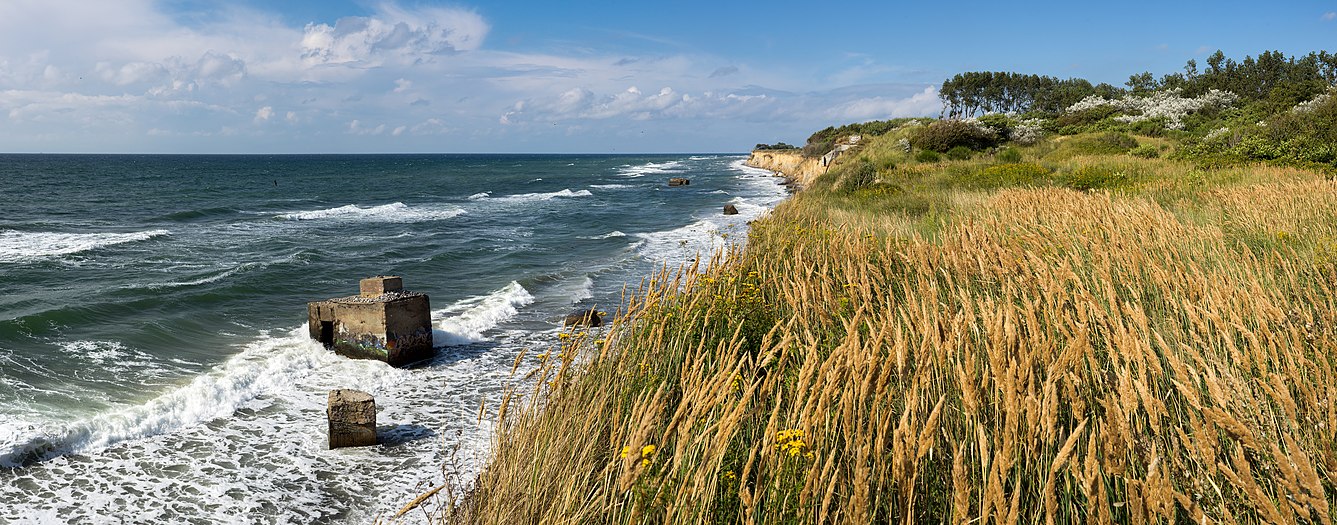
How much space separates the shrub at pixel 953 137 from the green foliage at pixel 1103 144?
3470mm

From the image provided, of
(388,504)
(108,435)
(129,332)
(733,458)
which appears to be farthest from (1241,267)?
(129,332)

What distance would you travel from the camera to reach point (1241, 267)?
19.2ft

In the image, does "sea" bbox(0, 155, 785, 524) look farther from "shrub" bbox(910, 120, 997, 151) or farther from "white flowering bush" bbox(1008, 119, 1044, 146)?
"white flowering bush" bbox(1008, 119, 1044, 146)

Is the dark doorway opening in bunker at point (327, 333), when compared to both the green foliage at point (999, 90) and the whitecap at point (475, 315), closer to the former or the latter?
the whitecap at point (475, 315)

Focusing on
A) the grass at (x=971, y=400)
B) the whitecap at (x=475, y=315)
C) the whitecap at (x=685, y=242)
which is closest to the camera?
the grass at (x=971, y=400)

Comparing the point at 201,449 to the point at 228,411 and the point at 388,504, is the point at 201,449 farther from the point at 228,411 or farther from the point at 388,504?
the point at 388,504

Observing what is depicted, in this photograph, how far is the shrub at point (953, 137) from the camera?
106 feet

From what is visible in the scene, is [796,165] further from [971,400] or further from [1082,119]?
[971,400]

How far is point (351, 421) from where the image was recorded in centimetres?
725

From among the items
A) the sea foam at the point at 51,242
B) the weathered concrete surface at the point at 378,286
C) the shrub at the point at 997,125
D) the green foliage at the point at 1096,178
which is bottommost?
the sea foam at the point at 51,242

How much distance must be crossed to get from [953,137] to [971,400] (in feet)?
107

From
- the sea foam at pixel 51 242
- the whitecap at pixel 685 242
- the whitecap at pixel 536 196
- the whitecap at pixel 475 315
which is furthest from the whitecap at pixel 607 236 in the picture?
the whitecap at pixel 536 196

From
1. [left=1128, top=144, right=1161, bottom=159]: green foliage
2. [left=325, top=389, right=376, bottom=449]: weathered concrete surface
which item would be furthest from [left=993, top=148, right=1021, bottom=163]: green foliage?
[left=325, top=389, right=376, bottom=449]: weathered concrete surface

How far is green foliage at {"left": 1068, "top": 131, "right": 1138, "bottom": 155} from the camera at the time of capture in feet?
88.4
